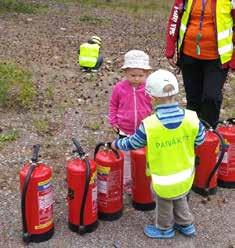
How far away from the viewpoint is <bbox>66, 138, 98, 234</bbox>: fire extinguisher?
4.13m

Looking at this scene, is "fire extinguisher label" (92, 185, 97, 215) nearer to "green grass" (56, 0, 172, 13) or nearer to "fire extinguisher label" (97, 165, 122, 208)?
"fire extinguisher label" (97, 165, 122, 208)

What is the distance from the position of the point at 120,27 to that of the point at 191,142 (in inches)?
355

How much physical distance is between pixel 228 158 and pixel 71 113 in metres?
2.75

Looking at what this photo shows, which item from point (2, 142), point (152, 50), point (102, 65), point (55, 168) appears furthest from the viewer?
point (152, 50)

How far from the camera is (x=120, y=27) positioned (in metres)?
12.8

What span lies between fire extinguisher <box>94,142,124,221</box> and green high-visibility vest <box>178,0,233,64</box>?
4.80 ft

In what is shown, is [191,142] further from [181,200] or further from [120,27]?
[120,27]

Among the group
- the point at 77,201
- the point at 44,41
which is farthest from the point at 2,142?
the point at 44,41

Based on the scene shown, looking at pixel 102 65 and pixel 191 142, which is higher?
pixel 191 142

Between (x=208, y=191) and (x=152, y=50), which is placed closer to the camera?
(x=208, y=191)

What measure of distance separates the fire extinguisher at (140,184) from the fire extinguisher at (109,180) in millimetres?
173

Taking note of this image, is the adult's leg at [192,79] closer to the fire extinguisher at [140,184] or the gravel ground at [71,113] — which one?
the gravel ground at [71,113]

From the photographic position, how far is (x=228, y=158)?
16.6 feet

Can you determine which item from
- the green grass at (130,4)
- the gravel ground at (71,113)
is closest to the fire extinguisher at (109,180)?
the gravel ground at (71,113)
